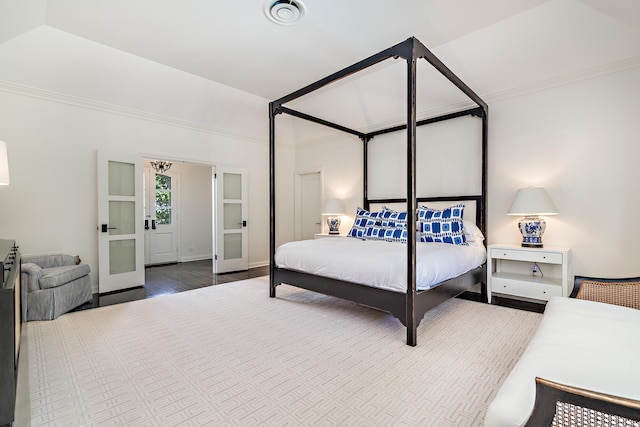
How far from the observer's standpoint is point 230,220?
575 centimetres

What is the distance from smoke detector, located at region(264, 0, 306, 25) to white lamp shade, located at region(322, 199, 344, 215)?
3168 millimetres

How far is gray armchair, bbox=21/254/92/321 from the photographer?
2.98m

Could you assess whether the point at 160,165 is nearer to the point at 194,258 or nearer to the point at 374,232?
the point at 194,258

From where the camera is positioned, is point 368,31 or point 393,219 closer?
point 368,31

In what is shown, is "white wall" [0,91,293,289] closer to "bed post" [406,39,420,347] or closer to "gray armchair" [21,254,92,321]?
"gray armchair" [21,254,92,321]

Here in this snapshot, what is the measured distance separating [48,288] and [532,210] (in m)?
5.37

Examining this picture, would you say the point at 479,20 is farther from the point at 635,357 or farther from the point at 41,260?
the point at 41,260

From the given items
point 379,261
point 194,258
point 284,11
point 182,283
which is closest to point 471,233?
point 379,261

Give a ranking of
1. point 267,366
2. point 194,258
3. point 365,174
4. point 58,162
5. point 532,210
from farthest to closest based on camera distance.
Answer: point 194,258, point 365,174, point 58,162, point 532,210, point 267,366

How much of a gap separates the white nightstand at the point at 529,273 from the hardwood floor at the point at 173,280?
3784 mm

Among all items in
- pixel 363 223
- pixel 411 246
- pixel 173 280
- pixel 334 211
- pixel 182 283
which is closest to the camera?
pixel 411 246

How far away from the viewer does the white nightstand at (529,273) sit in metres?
3.14

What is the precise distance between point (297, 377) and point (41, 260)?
11.8 ft

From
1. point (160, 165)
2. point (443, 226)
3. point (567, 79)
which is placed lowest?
point (443, 226)
